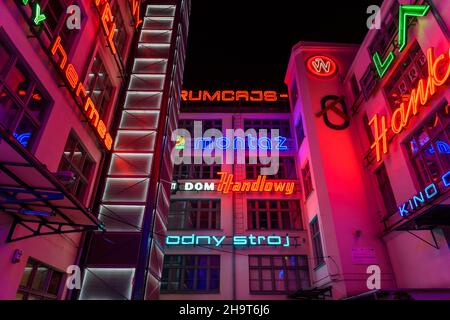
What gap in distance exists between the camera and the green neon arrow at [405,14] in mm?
14125

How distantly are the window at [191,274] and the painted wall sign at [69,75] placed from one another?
12.4 m

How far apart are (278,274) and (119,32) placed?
18751 millimetres

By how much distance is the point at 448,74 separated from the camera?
1223cm

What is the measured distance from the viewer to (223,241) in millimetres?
22578

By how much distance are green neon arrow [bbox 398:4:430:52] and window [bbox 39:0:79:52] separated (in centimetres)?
1468

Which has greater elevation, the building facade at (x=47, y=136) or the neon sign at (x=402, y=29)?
the neon sign at (x=402, y=29)

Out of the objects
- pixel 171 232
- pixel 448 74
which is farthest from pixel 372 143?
pixel 171 232

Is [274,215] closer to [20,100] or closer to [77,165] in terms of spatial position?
[77,165]

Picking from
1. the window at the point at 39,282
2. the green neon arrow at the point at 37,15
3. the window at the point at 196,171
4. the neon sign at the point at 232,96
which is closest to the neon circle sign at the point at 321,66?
the neon sign at the point at 232,96

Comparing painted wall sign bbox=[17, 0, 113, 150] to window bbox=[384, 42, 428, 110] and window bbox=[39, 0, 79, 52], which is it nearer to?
window bbox=[39, 0, 79, 52]

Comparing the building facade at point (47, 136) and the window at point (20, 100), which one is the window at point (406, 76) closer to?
the building facade at point (47, 136)

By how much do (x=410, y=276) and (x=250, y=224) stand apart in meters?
11.3

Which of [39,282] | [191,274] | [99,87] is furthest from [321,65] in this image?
[39,282]

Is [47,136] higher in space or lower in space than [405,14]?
lower
